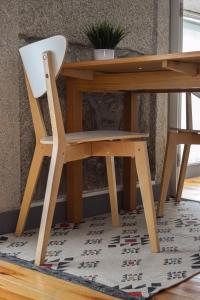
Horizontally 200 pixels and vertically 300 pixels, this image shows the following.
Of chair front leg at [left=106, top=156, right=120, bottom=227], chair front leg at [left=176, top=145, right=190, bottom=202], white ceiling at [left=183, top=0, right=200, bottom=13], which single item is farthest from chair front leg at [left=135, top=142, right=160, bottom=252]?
white ceiling at [left=183, top=0, right=200, bottom=13]

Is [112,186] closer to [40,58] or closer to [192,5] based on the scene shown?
[40,58]

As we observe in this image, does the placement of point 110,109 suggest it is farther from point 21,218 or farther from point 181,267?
point 181,267

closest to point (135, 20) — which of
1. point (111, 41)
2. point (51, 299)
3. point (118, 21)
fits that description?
point (118, 21)

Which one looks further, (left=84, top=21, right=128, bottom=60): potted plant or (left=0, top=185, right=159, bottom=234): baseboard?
(left=84, top=21, right=128, bottom=60): potted plant

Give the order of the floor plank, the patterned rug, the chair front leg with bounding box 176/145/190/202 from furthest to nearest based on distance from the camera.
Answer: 1. the chair front leg with bounding box 176/145/190/202
2. the patterned rug
3. the floor plank

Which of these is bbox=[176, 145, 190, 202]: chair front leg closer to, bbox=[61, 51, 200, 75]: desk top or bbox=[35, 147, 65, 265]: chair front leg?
bbox=[61, 51, 200, 75]: desk top

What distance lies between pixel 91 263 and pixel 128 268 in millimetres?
150

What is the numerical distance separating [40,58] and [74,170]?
2.46 ft

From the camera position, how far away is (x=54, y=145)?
6.04 feet

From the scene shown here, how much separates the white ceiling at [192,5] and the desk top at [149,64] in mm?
1901

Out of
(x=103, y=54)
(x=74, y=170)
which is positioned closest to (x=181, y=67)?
(x=103, y=54)

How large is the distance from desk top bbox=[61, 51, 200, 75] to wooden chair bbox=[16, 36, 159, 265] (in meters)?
0.24

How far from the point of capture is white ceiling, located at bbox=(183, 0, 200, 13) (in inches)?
154

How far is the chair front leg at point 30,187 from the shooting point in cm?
214
